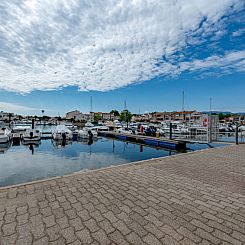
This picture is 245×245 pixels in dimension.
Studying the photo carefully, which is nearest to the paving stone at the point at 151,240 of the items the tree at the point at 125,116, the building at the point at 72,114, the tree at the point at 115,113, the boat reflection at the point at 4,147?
the boat reflection at the point at 4,147

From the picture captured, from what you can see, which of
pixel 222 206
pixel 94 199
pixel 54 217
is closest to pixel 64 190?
pixel 94 199

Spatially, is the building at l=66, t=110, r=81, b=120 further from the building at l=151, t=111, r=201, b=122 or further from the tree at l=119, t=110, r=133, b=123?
the building at l=151, t=111, r=201, b=122

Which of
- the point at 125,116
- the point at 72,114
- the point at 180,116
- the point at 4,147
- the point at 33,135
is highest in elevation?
the point at 72,114

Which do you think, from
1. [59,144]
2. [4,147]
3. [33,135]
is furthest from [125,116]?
[4,147]

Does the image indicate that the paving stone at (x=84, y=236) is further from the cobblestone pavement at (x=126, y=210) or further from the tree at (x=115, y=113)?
the tree at (x=115, y=113)

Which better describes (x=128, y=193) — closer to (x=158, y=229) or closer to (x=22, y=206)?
(x=158, y=229)

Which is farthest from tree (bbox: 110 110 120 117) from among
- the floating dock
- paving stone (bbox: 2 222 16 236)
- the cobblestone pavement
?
paving stone (bbox: 2 222 16 236)

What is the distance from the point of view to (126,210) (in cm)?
306

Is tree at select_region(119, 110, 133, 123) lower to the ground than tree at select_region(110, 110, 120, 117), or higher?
lower

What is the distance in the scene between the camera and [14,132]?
24500 mm

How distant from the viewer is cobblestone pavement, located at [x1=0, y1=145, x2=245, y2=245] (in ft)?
7.77

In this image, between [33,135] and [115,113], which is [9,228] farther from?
[115,113]

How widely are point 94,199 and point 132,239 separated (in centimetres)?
137

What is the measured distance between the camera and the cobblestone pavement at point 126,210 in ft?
7.77
